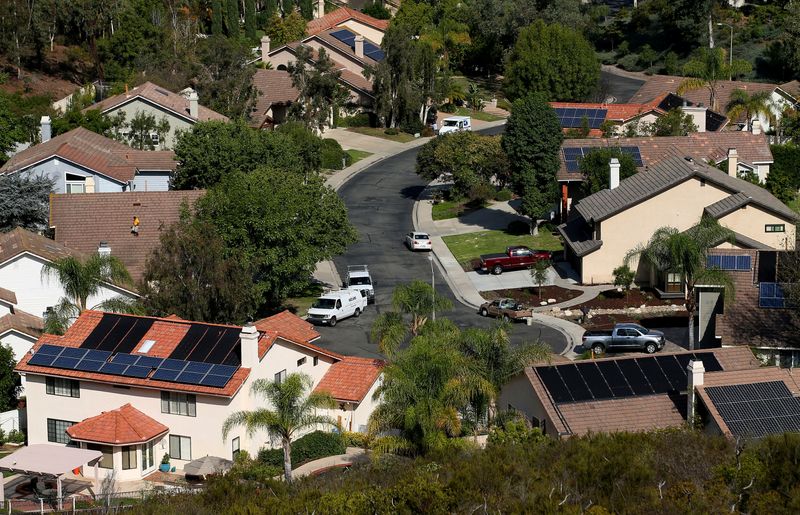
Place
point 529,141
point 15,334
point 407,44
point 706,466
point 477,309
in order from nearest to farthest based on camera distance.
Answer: point 706,466 → point 15,334 → point 477,309 → point 529,141 → point 407,44

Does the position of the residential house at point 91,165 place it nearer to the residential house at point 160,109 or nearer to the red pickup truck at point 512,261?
the residential house at point 160,109

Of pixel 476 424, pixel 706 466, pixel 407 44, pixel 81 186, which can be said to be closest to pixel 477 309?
pixel 476 424

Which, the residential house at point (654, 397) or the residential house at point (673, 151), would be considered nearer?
the residential house at point (654, 397)

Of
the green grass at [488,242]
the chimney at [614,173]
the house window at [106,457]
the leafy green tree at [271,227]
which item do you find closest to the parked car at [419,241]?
the green grass at [488,242]

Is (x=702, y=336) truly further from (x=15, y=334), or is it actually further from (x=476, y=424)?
(x=15, y=334)

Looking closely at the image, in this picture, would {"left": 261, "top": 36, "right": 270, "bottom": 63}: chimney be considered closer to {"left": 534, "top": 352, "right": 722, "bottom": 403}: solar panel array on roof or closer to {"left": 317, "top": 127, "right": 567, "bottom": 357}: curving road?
{"left": 317, "top": 127, "right": 567, "bottom": 357}: curving road

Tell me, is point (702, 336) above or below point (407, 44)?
below

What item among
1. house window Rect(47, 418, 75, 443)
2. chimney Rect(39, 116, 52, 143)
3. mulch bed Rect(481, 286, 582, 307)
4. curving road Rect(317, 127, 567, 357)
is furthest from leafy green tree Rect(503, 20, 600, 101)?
house window Rect(47, 418, 75, 443)

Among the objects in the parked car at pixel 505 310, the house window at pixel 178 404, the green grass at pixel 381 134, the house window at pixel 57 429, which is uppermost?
the green grass at pixel 381 134
